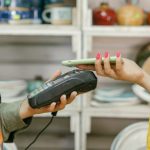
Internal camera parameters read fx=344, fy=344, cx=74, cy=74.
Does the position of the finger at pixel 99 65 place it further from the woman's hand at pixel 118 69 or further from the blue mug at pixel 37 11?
the blue mug at pixel 37 11

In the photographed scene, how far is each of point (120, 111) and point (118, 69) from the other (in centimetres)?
58

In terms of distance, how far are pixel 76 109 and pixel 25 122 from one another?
1.50ft

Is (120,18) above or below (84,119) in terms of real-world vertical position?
above

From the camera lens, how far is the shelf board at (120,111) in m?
1.36

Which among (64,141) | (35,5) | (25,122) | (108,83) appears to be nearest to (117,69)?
(25,122)

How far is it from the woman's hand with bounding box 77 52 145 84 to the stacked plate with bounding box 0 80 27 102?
0.63m

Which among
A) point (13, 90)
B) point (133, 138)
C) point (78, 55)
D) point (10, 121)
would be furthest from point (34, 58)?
point (10, 121)

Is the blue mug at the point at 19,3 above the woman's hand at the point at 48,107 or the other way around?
above

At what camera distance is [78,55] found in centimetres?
133

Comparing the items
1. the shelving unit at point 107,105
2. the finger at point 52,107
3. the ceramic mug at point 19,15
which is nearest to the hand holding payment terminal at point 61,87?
the finger at point 52,107

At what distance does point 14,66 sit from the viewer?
5.57 feet

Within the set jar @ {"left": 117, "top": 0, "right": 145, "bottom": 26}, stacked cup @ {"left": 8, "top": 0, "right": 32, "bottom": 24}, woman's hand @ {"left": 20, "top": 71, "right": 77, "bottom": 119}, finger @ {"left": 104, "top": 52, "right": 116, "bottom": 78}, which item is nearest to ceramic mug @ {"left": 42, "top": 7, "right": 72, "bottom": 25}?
stacked cup @ {"left": 8, "top": 0, "right": 32, "bottom": 24}

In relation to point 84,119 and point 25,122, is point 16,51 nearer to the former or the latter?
point 84,119

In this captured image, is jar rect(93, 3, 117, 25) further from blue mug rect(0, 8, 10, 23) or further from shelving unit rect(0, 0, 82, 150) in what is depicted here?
blue mug rect(0, 8, 10, 23)
